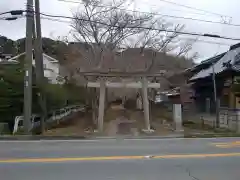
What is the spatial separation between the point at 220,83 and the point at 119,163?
857 inches

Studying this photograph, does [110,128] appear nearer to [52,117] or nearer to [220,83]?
[52,117]

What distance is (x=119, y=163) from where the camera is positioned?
29.1 ft

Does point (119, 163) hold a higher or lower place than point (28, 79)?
lower

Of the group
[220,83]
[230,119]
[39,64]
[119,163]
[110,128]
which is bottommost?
[119,163]

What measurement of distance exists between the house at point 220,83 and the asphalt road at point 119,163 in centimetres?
1338

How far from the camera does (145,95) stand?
20.9 m

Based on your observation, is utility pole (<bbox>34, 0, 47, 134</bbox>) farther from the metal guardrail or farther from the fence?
the fence

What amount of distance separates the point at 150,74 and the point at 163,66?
12334mm

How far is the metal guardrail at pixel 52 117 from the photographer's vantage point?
19205 mm

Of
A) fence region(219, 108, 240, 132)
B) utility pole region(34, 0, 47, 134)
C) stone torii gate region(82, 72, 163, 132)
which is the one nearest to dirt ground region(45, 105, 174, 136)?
stone torii gate region(82, 72, 163, 132)

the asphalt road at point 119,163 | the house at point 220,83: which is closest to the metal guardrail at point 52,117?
the asphalt road at point 119,163

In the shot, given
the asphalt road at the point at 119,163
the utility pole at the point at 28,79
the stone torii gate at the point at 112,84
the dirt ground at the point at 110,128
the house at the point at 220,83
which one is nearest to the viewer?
the asphalt road at the point at 119,163

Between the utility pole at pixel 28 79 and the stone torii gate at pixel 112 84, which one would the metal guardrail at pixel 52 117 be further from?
the stone torii gate at pixel 112 84

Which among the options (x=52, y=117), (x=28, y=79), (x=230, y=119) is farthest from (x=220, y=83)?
(x=28, y=79)
